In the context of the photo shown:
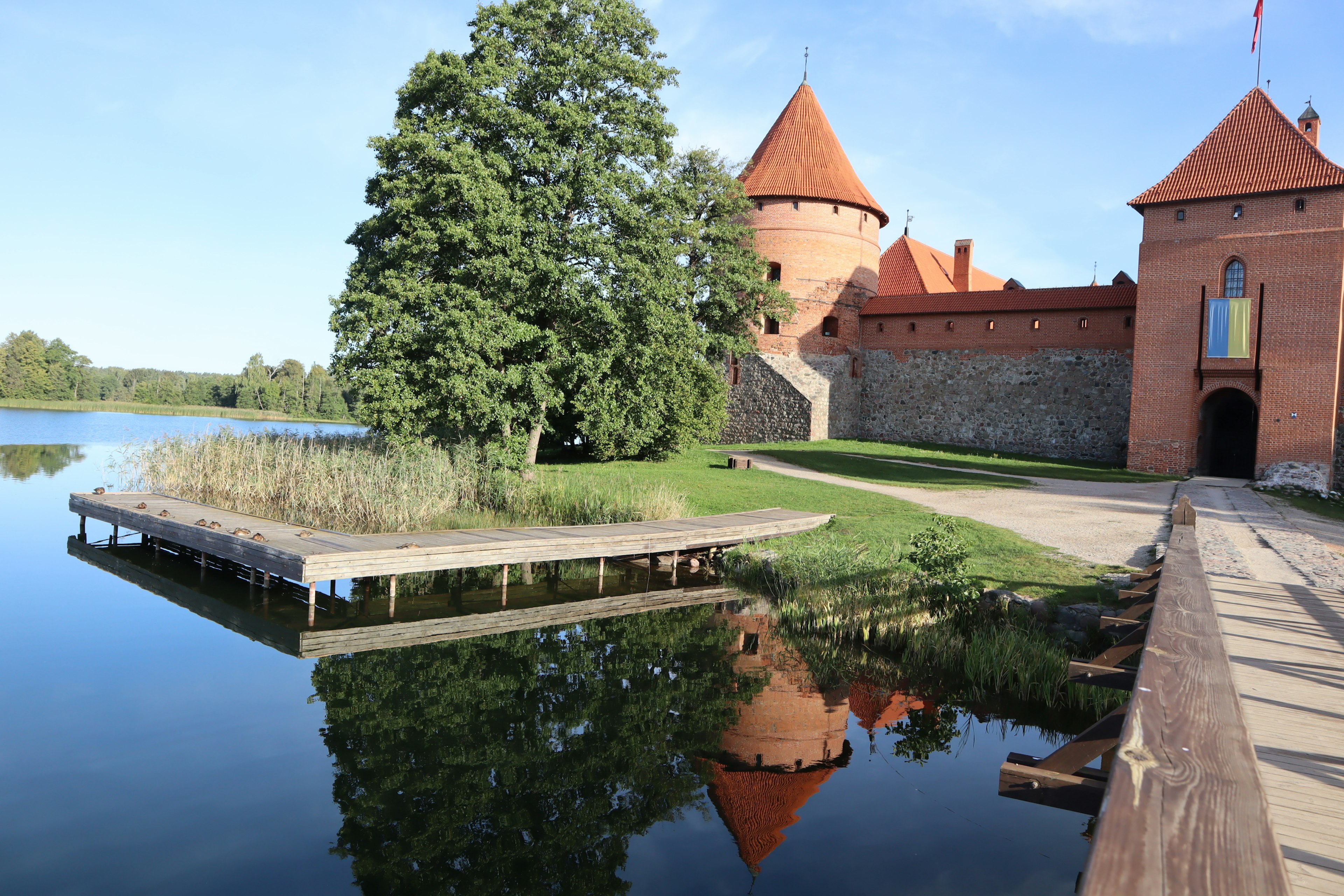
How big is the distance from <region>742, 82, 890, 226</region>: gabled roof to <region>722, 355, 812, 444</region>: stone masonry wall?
17.9ft

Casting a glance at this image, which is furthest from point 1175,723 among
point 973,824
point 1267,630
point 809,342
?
point 809,342

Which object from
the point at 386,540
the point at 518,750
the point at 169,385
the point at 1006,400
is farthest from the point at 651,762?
the point at 169,385

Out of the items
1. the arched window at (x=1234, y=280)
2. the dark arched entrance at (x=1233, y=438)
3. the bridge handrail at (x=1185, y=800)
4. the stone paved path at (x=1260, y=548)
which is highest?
the arched window at (x=1234, y=280)

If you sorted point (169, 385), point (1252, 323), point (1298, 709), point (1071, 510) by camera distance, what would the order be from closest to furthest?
point (1298, 709) → point (1071, 510) → point (1252, 323) → point (169, 385)

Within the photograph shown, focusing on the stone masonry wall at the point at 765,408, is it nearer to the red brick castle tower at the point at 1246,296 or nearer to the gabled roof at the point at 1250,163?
the red brick castle tower at the point at 1246,296

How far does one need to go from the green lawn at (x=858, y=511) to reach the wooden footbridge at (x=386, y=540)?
997 millimetres

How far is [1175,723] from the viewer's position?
254 cm

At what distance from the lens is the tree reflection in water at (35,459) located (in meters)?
18.9

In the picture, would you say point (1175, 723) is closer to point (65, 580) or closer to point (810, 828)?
point (810, 828)

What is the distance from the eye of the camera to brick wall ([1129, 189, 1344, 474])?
19.7 meters

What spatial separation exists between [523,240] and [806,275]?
14.5m

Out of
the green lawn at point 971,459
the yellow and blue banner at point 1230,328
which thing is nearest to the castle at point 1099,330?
the yellow and blue banner at point 1230,328

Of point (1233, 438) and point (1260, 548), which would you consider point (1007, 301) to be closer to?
point (1233, 438)

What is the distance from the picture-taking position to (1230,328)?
20.5m
